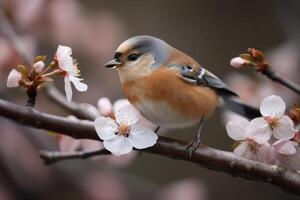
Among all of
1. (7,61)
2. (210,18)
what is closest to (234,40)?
(210,18)

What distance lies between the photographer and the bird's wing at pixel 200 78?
136 cm

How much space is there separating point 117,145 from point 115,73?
68.5 inches

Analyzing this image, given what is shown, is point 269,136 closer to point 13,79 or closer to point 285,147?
point 285,147

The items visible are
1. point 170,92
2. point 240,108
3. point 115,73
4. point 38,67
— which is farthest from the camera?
point 115,73

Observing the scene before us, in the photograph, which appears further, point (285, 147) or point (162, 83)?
point (162, 83)

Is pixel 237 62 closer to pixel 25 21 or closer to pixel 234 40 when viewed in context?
pixel 25 21

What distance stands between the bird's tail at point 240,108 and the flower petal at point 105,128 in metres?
0.51

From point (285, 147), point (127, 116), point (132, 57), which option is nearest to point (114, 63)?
point (132, 57)

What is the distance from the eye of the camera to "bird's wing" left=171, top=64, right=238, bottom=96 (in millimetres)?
1358

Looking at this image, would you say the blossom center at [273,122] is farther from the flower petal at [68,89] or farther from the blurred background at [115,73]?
the blurred background at [115,73]

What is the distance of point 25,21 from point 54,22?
0.15 m

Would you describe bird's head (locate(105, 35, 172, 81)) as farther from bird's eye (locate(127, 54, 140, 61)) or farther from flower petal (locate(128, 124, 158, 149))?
flower petal (locate(128, 124, 158, 149))

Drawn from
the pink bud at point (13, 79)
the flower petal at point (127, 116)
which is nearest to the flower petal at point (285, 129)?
the flower petal at point (127, 116)

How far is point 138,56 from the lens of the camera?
1314 mm
